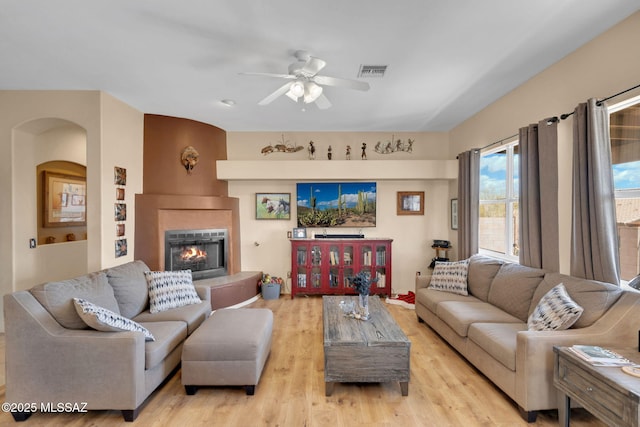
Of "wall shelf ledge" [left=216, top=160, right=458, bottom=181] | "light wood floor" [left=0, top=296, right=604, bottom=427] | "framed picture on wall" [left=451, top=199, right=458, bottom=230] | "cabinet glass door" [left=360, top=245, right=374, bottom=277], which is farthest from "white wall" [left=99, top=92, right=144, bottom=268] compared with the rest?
"framed picture on wall" [left=451, top=199, right=458, bottom=230]

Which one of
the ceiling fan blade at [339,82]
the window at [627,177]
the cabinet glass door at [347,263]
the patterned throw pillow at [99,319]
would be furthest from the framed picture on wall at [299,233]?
the window at [627,177]

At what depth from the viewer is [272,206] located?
5211mm

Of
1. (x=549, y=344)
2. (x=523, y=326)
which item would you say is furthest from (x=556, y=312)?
(x=523, y=326)

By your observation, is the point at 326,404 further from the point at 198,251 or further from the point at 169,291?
the point at 198,251

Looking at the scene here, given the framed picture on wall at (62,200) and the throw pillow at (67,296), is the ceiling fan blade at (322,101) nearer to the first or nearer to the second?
the throw pillow at (67,296)

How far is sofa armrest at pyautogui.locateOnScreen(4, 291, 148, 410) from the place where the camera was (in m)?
1.99

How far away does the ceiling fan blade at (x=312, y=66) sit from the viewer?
94.3 inches

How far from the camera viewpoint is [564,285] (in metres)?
2.42

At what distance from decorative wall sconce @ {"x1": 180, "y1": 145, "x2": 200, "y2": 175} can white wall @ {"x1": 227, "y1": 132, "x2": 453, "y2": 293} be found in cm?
78

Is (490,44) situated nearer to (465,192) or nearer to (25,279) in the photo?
(465,192)

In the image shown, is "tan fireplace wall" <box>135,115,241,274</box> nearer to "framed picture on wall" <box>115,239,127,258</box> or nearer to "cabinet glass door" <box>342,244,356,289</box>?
"framed picture on wall" <box>115,239,127,258</box>

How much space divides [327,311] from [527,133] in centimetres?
278

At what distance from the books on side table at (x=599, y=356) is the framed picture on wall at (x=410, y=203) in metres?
3.41

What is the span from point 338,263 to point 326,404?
2782mm
